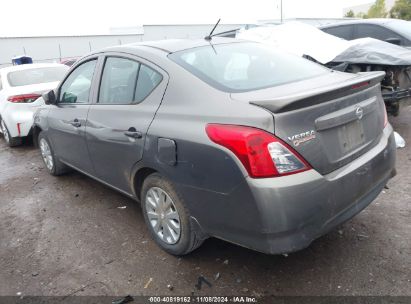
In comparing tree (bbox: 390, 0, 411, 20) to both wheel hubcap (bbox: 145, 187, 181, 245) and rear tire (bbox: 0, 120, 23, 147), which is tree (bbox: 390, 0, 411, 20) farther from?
wheel hubcap (bbox: 145, 187, 181, 245)

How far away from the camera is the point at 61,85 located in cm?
446

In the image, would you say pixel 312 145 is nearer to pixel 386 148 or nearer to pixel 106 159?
pixel 386 148

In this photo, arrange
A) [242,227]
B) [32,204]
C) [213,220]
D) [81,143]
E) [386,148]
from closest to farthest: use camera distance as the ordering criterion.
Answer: [242,227] → [213,220] → [386,148] → [81,143] → [32,204]

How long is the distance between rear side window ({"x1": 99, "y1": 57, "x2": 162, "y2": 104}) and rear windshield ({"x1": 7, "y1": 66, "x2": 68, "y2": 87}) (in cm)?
404

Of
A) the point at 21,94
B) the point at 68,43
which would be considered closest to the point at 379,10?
the point at 68,43

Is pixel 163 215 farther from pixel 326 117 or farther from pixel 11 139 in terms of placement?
pixel 11 139

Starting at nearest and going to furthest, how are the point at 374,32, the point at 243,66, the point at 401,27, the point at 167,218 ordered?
the point at 167,218, the point at 243,66, the point at 401,27, the point at 374,32

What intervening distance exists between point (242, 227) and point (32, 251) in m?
2.13

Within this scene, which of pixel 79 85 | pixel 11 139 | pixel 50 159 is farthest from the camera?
pixel 11 139

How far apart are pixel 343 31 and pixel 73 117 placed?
21.5ft

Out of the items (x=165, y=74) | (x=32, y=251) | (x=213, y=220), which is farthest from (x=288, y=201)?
(x=32, y=251)

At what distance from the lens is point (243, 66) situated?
3.14 metres

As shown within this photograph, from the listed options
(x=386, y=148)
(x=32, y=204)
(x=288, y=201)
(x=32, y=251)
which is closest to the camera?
(x=288, y=201)

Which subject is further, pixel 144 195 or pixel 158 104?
pixel 144 195
